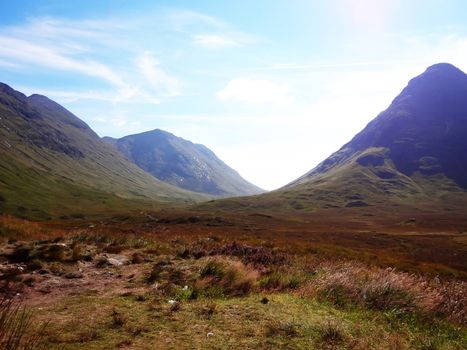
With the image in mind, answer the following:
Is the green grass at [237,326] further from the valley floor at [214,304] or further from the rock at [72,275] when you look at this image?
the rock at [72,275]

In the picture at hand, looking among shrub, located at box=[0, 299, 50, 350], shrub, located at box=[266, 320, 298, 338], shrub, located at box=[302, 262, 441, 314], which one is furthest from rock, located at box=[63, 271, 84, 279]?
shrub, located at box=[302, 262, 441, 314]

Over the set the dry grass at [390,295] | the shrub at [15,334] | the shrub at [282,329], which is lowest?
the dry grass at [390,295]

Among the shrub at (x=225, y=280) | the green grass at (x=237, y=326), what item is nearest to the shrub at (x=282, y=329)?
the green grass at (x=237, y=326)

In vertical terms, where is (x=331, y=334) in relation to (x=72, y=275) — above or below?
above

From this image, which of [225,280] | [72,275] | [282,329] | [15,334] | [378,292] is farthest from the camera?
[72,275]

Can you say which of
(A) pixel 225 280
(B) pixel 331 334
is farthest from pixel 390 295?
(A) pixel 225 280

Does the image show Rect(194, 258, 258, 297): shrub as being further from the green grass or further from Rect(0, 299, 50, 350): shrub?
Rect(0, 299, 50, 350): shrub

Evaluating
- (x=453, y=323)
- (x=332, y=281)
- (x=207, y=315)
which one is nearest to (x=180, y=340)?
(x=207, y=315)

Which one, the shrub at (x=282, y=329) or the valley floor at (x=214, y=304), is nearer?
the valley floor at (x=214, y=304)

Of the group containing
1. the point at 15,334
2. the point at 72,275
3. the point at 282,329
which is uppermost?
the point at 15,334

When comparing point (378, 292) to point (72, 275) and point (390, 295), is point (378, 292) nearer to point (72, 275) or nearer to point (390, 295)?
point (390, 295)

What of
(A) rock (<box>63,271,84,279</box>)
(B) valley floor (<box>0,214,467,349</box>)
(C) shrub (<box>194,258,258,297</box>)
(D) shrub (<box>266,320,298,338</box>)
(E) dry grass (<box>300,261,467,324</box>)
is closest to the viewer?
(B) valley floor (<box>0,214,467,349</box>)

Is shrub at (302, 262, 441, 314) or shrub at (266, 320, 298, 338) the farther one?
shrub at (302, 262, 441, 314)

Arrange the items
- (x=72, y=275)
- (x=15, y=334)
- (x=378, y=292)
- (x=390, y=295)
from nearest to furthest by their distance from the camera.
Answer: (x=15, y=334) → (x=390, y=295) → (x=378, y=292) → (x=72, y=275)
